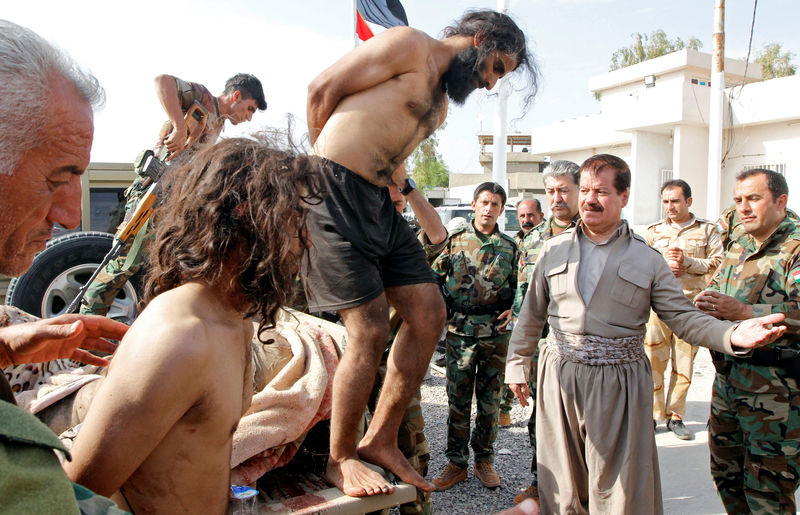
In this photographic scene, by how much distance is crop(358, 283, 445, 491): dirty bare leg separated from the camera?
7.47ft

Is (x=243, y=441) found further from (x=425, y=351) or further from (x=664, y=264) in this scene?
(x=664, y=264)

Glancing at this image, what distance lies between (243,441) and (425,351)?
0.81 meters

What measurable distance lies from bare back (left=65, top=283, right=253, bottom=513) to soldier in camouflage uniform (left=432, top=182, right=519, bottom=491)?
9.44ft

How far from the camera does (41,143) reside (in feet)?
3.34

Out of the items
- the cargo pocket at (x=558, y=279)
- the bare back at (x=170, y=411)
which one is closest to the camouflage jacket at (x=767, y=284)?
the cargo pocket at (x=558, y=279)

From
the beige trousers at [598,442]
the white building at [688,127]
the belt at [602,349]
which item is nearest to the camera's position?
the beige trousers at [598,442]

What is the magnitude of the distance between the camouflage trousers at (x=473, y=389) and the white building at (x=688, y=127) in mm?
15090

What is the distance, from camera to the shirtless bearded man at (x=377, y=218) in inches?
90.0

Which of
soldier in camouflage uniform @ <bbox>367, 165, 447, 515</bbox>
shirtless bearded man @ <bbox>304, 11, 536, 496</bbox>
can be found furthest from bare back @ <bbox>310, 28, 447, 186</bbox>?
soldier in camouflage uniform @ <bbox>367, 165, 447, 515</bbox>

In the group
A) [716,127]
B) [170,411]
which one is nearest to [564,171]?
[170,411]

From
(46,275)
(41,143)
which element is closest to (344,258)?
(41,143)

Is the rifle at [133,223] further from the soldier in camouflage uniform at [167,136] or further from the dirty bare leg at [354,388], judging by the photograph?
the dirty bare leg at [354,388]

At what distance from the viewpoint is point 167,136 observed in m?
4.62

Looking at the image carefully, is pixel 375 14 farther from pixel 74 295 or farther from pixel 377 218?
pixel 377 218
